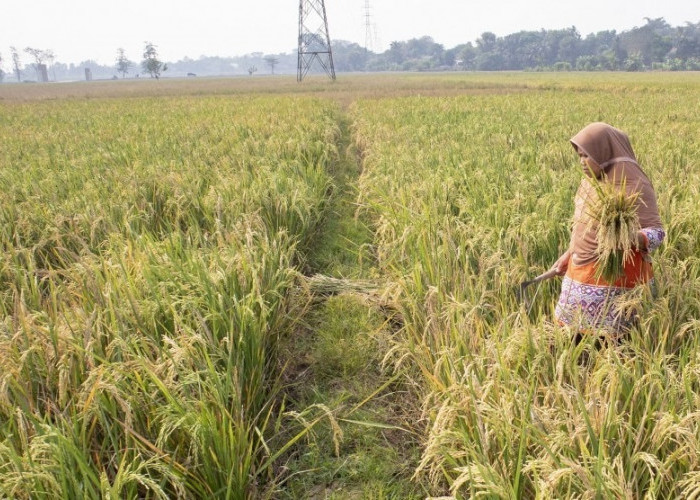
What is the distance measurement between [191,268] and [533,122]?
877cm

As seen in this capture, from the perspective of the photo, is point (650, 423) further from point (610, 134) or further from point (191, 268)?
point (191, 268)

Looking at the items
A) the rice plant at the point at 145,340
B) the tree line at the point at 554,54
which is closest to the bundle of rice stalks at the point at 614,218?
the rice plant at the point at 145,340

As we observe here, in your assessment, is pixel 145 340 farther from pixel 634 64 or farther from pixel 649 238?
pixel 634 64

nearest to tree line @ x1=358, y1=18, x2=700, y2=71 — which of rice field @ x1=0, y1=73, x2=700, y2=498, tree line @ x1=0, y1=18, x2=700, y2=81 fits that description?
tree line @ x1=0, y1=18, x2=700, y2=81

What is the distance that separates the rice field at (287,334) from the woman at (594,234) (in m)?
0.15

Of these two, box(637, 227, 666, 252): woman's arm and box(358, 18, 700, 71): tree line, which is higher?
box(358, 18, 700, 71): tree line

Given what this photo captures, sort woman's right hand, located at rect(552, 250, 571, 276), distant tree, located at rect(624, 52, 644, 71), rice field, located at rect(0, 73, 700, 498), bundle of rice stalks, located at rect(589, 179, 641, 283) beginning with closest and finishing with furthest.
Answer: rice field, located at rect(0, 73, 700, 498), bundle of rice stalks, located at rect(589, 179, 641, 283), woman's right hand, located at rect(552, 250, 571, 276), distant tree, located at rect(624, 52, 644, 71)

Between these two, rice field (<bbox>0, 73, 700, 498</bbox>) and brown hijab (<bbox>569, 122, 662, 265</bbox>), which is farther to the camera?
brown hijab (<bbox>569, 122, 662, 265</bbox>)

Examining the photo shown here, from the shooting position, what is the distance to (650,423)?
1643mm

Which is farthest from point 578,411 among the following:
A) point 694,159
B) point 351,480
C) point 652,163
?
point 694,159

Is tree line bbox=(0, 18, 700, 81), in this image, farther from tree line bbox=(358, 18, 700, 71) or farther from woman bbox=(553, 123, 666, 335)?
woman bbox=(553, 123, 666, 335)

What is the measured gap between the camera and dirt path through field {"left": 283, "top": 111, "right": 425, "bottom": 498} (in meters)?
2.26

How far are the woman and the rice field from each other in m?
0.15

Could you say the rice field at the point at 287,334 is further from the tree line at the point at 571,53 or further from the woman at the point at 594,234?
the tree line at the point at 571,53
